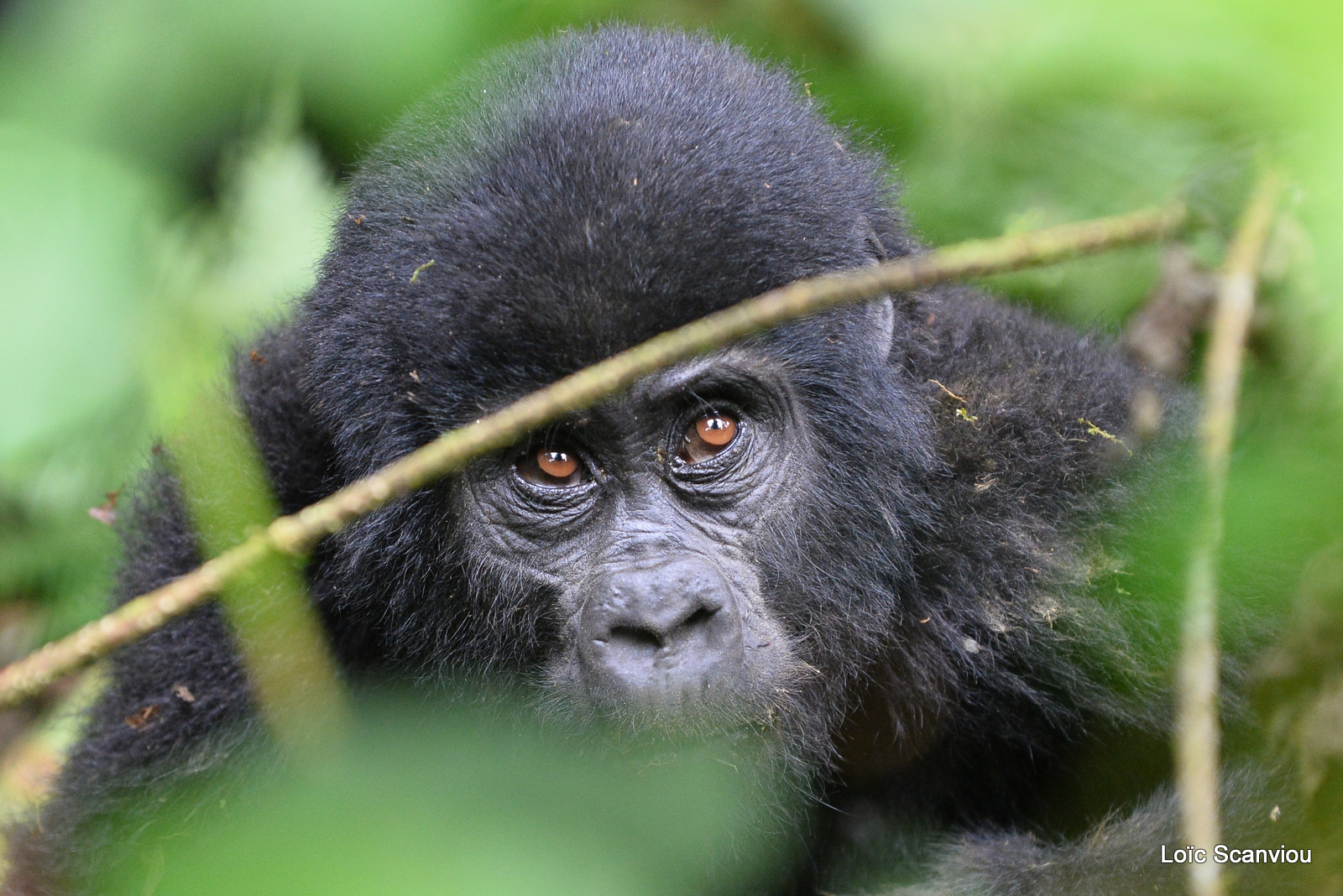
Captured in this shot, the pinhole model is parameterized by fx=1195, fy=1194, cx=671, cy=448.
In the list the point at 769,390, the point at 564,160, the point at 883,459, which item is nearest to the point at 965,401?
the point at 883,459

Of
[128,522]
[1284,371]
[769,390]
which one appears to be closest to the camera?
[1284,371]

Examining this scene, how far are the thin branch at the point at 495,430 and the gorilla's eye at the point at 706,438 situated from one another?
5.00ft

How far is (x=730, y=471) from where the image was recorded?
3086 mm

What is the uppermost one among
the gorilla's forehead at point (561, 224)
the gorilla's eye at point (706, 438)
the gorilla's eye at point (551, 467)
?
the gorilla's forehead at point (561, 224)

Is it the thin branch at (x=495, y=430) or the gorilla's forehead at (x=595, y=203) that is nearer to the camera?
the thin branch at (x=495, y=430)

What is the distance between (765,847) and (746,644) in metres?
0.74

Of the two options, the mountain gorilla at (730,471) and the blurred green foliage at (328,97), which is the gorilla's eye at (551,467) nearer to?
Result: the mountain gorilla at (730,471)

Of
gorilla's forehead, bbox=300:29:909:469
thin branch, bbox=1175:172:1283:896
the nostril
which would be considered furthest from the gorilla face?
thin branch, bbox=1175:172:1283:896

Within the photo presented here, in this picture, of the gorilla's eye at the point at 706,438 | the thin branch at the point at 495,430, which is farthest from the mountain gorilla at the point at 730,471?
the thin branch at the point at 495,430

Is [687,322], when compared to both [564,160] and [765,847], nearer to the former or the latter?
[564,160]

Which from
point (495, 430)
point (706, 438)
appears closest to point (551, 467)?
point (706, 438)

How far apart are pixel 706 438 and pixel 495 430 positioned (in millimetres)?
1600

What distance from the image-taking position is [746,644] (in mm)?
2846

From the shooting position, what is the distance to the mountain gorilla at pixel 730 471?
2.86m
